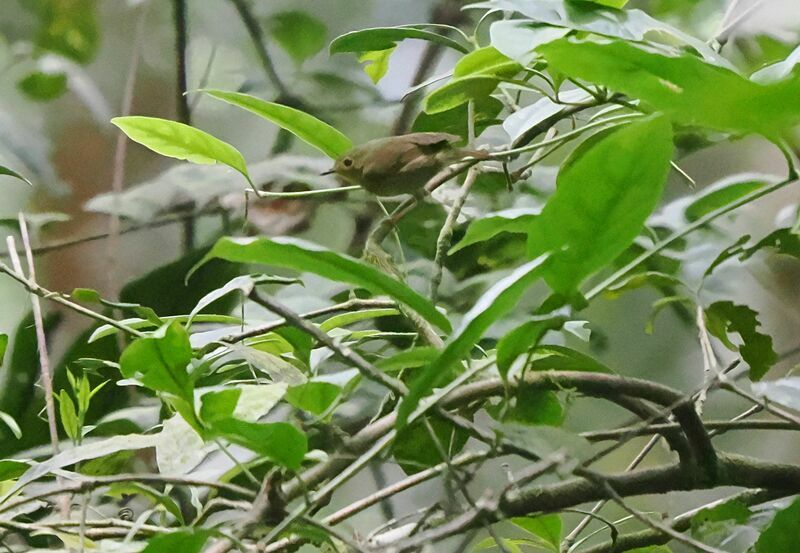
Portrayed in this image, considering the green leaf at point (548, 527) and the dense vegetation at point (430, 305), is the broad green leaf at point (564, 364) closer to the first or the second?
the dense vegetation at point (430, 305)

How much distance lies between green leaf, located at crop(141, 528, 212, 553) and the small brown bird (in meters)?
0.25

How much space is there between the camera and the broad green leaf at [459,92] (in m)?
0.52

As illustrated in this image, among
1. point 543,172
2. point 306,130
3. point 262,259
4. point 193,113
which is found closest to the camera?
point 262,259

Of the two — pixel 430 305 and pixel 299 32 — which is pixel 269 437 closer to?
pixel 430 305

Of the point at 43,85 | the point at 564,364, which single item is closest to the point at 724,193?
the point at 564,364

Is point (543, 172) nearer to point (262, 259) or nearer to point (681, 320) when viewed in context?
point (681, 320)

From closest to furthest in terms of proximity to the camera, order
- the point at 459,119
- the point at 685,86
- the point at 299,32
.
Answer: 1. the point at 685,86
2. the point at 459,119
3. the point at 299,32

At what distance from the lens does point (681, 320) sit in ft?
2.75

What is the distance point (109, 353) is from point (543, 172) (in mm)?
575

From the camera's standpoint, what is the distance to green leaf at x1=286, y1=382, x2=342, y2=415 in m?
0.34

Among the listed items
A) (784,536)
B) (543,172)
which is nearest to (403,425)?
(784,536)

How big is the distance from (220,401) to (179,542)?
68 mm

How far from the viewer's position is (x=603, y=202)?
0.89 ft

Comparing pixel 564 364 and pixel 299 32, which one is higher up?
pixel 299 32
